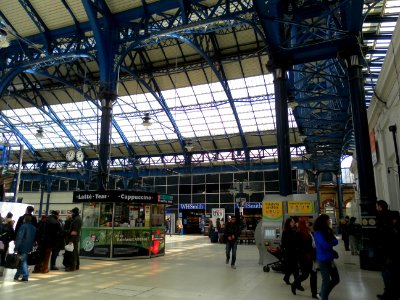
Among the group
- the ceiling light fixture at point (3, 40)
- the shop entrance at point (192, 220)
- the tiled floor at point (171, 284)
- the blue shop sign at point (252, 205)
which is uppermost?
the ceiling light fixture at point (3, 40)

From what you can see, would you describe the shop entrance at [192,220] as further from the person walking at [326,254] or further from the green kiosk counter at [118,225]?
the person walking at [326,254]

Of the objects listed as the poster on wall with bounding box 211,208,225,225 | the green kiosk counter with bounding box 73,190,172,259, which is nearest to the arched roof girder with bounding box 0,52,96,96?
the green kiosk counter with bounding box 73,190,172,259

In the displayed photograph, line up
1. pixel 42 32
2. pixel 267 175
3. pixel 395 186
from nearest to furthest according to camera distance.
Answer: pixel 395 186, pixel 42 32, pixel 267 175

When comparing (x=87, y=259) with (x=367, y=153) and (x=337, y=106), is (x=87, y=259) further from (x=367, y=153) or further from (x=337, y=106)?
(x=337, y=106)

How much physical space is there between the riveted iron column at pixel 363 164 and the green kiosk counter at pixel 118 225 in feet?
25.5

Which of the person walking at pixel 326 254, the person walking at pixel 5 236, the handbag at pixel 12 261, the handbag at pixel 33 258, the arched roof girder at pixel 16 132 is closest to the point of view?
the person walking at pixel 326 254

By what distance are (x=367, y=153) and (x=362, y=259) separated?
331 cm

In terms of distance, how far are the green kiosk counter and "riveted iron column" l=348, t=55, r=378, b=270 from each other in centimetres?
777

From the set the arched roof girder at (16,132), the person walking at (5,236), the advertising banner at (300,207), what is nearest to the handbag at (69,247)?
the person walking at (5,236)

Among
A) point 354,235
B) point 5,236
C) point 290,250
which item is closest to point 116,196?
point 5,236

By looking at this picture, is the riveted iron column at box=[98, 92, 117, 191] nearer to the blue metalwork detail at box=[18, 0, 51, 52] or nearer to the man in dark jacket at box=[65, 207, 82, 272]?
the man in dark jacket at box=[65, 207, 82, 272]

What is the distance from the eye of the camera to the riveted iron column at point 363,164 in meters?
10.2

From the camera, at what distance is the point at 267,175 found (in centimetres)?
3616

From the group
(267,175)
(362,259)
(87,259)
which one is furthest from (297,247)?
(267,175)
